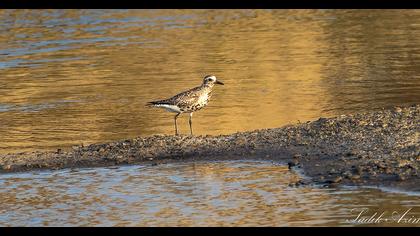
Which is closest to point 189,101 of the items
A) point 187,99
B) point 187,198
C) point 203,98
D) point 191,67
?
point 187,99

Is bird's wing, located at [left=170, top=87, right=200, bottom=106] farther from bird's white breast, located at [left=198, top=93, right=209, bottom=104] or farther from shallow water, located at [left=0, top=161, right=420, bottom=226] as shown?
shallow water, located at [left=0, top=161, right=420, bottom=226]

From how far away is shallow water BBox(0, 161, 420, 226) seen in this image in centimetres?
1238

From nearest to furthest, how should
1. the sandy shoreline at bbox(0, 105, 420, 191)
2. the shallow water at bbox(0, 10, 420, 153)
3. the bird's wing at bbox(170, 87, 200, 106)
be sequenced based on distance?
the sandy shoreline at bbox(0, 105, 420, 191) → the bird's wing at bbox(170, 87, 200, 106) → the shallow water at bbox(0, 10, 420, 153)

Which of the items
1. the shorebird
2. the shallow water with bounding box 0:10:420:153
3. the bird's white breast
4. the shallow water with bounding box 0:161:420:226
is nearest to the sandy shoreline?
the shallow water with bounding box 0:161:420:226

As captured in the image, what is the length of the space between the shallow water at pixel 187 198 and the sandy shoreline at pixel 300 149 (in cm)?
38

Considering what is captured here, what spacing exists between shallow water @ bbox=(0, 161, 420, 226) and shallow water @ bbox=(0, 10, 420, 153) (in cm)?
322

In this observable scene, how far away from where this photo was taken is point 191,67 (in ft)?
92.6

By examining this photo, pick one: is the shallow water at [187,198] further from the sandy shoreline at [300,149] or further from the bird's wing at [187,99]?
the bird's wing at [187,99]

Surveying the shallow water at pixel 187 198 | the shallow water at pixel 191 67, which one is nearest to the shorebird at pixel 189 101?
the shallow water at pixel 191 67

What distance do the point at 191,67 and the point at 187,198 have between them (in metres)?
15.0

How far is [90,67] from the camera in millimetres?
29562

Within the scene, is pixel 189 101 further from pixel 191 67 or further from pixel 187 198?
pixel 191 67

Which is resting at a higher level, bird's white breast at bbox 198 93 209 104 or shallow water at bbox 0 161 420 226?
bird's white breast at bbox 198 93 209 104

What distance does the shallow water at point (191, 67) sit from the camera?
20312 millimetres
